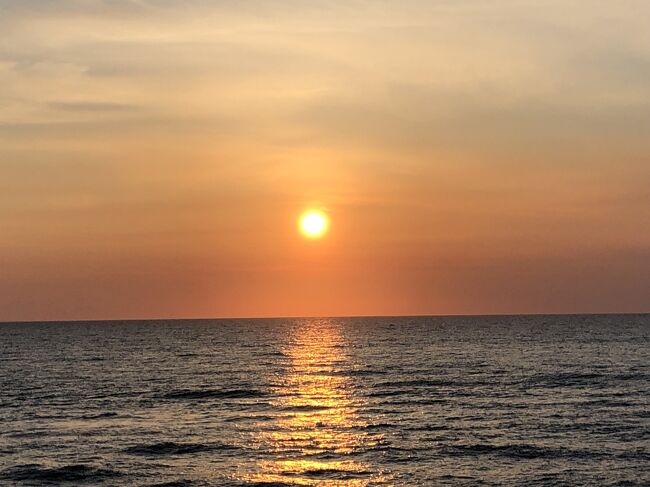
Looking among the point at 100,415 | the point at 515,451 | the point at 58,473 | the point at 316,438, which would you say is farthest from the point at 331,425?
the point at 58,473

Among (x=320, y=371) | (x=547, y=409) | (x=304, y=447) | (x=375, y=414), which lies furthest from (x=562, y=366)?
(x=304, y=447)

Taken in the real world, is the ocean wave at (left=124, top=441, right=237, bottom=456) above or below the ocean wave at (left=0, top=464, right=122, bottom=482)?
above

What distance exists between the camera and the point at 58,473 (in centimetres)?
4812

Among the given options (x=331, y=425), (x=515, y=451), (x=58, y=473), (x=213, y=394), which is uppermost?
(x=213, y=394)

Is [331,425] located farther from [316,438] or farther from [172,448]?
[172,448]

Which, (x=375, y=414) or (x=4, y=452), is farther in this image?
(x=375, y=414)

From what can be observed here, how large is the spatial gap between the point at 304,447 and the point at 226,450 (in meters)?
5.04

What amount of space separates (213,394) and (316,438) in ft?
95.9

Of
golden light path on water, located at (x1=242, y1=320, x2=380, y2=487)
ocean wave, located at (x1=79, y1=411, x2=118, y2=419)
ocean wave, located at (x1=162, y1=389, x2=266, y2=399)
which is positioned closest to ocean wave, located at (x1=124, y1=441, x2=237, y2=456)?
golden light path on water, located at (x1=242, y1=320, x2=380, y2=487)

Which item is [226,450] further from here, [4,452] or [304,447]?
[4,452]

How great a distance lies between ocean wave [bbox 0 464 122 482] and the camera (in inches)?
1845

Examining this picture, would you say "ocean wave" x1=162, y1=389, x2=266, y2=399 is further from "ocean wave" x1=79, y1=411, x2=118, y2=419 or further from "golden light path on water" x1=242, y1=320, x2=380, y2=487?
"ocean wave" x1=79, y1=411, x2=118, y2=419

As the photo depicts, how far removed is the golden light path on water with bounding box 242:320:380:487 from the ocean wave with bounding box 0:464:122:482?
873 centimetres

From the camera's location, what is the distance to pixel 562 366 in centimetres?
11238
